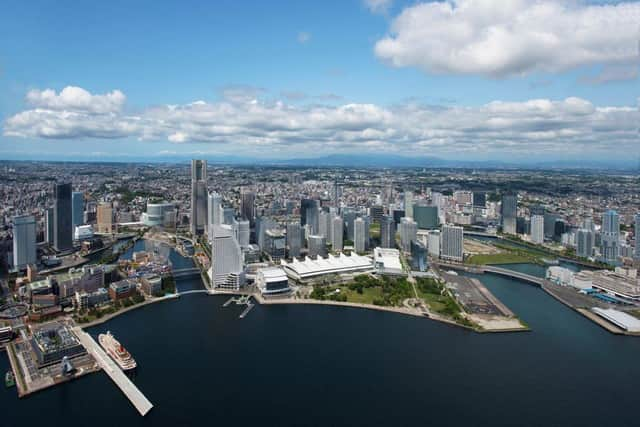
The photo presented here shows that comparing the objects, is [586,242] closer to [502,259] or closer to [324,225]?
[502,259]

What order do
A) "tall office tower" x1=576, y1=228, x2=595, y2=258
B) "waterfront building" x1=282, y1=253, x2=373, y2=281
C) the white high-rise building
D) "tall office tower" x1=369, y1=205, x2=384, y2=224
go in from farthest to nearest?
"tall office tower" x1=369, y1=205, x2=384, y2=224
"tall office tower" x1=576, y1=228, x2=595, y2=258
"waterfront building" x1=282, y1=253, x2=373, y2=281
the white high-rise building

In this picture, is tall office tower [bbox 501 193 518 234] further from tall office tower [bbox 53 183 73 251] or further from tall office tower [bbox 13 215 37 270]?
tall office tower [bbox 13 215 37 270]

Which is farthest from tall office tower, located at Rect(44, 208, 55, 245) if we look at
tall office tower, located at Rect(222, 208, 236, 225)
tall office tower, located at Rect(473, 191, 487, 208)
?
tall office tower, located at Rect(473, 191, 487, 208)

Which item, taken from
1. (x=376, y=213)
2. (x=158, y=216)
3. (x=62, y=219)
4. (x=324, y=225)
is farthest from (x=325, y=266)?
(x=158, y=216)

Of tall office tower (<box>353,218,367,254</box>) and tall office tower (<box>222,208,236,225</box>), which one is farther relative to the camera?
tall office tower (<box>222,208,236,225</box>)

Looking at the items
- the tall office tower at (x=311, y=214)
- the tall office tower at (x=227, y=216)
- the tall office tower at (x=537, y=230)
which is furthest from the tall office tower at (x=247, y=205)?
the tall office tower at (x=537, y=230)

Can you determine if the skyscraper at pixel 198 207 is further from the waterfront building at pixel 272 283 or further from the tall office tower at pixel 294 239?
the waterfront building at pixel 272 283
